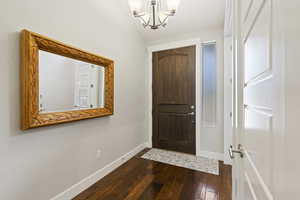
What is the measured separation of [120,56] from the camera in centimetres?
257

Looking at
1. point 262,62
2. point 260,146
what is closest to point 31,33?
point 262,62

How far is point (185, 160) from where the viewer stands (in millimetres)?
2719

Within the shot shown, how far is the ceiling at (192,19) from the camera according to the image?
231cm

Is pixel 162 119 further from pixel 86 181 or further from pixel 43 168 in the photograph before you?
pixel 43 168

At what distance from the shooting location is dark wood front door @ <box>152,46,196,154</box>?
116 inches

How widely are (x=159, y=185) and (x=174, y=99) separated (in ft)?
5.57

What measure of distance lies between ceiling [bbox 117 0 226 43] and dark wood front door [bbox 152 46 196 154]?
36 cm

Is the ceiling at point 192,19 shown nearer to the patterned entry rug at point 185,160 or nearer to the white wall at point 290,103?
the white wall at point 290,103

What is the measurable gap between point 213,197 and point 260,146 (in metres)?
1.63

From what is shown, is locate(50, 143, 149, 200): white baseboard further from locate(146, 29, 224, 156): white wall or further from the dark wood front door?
locate(146, 29, 224, 156): white wall

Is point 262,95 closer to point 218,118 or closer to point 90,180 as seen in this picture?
point 90,180

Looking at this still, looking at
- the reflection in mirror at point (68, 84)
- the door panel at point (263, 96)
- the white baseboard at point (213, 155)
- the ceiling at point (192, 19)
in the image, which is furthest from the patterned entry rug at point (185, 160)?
the ceiling at point (192, 19)

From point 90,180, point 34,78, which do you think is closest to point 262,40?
point 34,78

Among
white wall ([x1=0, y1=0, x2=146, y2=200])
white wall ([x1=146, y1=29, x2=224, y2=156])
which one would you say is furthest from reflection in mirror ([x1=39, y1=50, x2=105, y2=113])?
white wall ([x1=146, y1=29, x2=224, y2=156])
